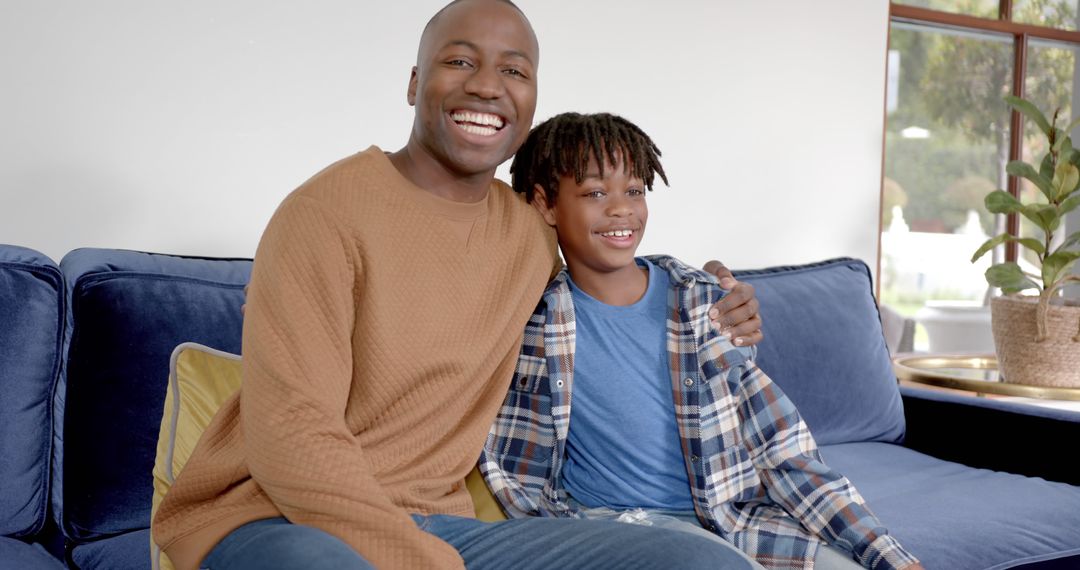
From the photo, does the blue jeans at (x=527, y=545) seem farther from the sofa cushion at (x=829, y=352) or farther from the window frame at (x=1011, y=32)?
the window frame at (x=1011, y=32)

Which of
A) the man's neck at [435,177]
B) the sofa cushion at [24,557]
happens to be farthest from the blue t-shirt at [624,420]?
the sofa cushion at [24,557]

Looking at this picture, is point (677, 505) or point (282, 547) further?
point (677, 505)

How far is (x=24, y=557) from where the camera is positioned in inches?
59.5

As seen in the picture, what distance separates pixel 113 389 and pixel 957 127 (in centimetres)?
365

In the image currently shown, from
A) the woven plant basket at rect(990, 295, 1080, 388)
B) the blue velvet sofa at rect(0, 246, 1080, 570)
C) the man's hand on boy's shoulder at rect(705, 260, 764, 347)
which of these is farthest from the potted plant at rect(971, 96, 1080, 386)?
the man's hand on boy's shoulder at rect(705, 260, 764, 347)

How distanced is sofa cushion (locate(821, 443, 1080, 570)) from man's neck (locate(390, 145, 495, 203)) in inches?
37.1

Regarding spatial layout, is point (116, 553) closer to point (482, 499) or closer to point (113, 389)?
point (113, 389)

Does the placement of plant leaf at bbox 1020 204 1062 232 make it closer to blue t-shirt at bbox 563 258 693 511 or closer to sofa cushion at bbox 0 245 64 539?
blue t-shirt at bbox 563 258 693 511

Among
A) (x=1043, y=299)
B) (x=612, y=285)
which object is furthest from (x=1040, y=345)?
(x=612, y=285)

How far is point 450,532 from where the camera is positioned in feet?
4.33

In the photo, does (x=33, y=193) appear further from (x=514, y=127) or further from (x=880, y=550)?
(x=880, y=550)

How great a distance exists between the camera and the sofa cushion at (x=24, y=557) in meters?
1.47

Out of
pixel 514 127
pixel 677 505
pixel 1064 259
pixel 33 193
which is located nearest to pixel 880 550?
pixel 677 505

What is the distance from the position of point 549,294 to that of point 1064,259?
1.66m
